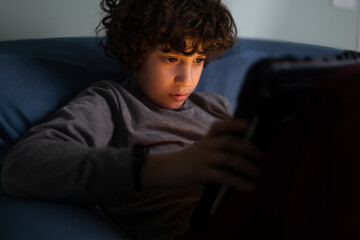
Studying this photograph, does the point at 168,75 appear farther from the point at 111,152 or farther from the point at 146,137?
the point at 111,152

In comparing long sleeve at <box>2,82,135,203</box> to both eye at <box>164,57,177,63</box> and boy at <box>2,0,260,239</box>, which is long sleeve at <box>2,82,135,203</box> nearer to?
boy at <box>2,0,260,239</box>

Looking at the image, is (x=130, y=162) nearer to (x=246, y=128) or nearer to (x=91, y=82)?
(x=246, y=128)

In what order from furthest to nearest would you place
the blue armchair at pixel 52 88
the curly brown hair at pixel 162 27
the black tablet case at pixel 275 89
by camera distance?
the curly brown hair at pixel 162 27, the blue armchair at pixel 52 88, the black tablet case at pixel 275 89

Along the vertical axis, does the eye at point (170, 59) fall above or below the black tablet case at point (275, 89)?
below

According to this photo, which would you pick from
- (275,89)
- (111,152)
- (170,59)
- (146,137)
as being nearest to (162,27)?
(170,59)

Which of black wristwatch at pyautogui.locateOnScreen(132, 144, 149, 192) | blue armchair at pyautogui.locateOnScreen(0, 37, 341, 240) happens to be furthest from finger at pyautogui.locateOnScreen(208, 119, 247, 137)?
blue armchair at pyautogui.locateOnScreen(0, 37, 341, 240)

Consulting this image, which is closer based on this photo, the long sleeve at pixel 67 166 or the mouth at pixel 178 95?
the long sleeve at pixel 67 166

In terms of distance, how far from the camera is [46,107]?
0.86m

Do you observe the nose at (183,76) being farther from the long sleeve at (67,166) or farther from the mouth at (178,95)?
the long sleeve at (67,166)

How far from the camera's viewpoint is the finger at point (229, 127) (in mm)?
402

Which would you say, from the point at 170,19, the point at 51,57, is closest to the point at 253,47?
the point at 170,19

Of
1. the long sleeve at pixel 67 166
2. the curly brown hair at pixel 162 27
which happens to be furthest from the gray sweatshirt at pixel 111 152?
the curly brown hair at pixel 162 27

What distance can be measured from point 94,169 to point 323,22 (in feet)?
5.59

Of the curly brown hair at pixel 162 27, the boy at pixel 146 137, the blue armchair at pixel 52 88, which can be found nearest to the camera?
the boy at pixel 146 137
